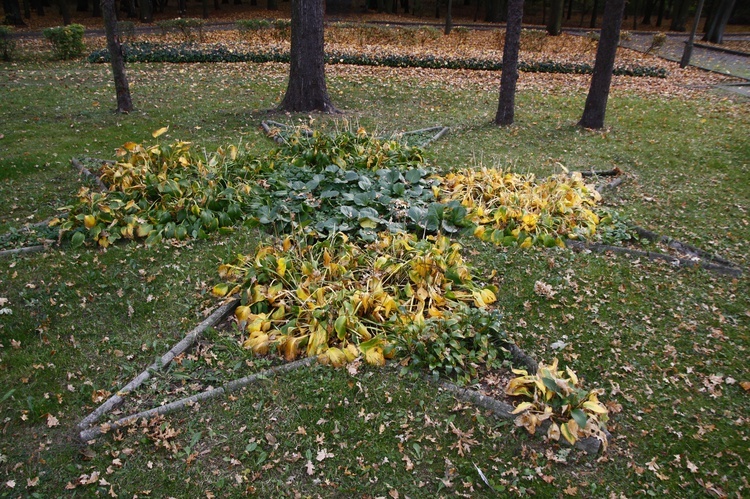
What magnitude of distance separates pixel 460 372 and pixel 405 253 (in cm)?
135

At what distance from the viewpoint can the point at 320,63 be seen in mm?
9281

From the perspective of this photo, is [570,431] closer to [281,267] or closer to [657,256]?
[281,267]

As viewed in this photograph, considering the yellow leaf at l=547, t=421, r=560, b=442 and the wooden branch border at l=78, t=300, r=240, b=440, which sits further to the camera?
the wooden branch border at l=78, t=300, r=240, b=440

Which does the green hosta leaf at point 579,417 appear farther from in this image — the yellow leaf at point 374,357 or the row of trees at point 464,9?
the row of trees at point 464,9

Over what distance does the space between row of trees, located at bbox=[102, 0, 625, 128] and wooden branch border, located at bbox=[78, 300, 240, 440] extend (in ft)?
20.6

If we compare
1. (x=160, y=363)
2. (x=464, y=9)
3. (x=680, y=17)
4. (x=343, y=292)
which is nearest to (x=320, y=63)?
(x=343, y=292)

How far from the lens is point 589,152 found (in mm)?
8148

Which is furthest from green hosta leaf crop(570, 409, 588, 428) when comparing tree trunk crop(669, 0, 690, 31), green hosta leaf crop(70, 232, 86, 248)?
tree trunk crop(669, 0, 690, 31)

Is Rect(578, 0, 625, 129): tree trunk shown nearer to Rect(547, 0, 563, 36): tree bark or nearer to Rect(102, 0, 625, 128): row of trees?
Rect(102, 0, 625, 128): row of trees

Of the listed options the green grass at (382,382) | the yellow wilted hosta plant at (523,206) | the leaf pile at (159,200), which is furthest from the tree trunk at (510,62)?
the leaf pile at (159,200)

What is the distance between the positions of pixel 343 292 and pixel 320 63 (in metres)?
6.61

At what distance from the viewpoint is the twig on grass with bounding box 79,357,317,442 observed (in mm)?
2996

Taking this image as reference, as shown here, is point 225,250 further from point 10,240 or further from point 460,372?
point 460,372

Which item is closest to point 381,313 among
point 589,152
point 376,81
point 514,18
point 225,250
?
point 225,250
